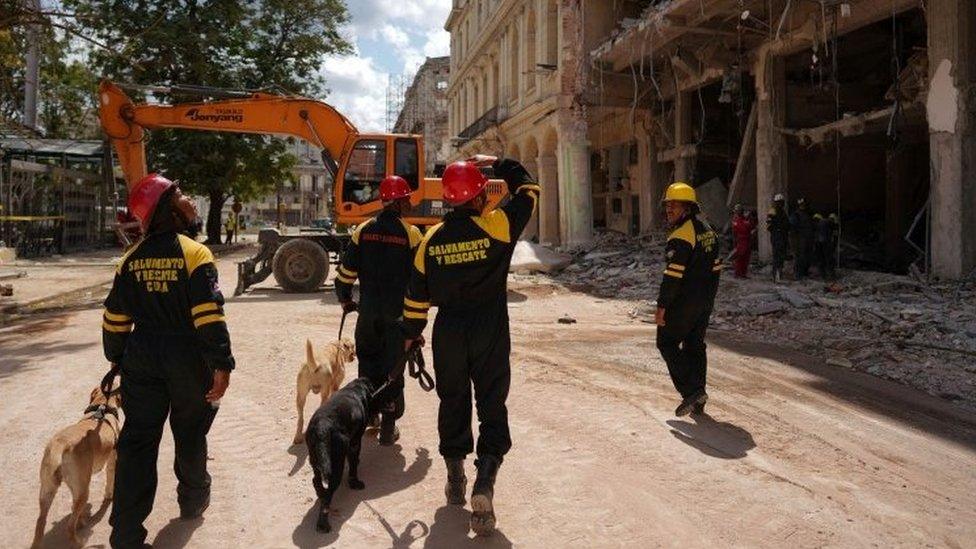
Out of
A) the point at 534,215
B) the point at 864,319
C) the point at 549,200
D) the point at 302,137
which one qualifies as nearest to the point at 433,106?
the point at 534,215

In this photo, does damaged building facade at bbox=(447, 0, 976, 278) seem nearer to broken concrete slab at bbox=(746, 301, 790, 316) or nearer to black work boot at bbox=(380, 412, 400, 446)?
broken concrete slab at bbox=(746, 301, 790, 316)

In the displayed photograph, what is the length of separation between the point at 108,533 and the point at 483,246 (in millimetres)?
2381

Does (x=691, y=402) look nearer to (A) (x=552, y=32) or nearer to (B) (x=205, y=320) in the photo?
(B) (x=205, y=320)

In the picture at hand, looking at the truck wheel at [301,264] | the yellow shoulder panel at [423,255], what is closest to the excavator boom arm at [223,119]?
the truck wheel at [301,264]

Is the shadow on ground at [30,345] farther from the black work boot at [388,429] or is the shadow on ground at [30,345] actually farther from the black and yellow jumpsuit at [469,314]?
the black and yellow jumpsuit at [469,314]

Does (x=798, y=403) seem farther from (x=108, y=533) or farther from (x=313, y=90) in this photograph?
(x=313, y=90)

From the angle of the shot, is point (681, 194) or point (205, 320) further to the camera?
point (681, 194)

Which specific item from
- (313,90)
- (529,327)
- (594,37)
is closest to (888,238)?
(594,37)

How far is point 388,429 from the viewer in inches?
189

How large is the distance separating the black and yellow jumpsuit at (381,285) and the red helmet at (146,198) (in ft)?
5.13

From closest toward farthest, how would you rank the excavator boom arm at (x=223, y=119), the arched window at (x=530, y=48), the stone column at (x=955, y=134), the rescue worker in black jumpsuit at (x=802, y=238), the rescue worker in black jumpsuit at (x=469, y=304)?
the rescue worker in black jumpsuit at (x=469, y=304)
the stone column at (x=955, y=134)
the excavator boom arm at (x=223, y=119)
the rescue worker in black jumpsuit at (x=802, y=238)
the arched window at (x=530, y=48)

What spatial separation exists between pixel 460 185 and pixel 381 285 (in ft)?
4.35

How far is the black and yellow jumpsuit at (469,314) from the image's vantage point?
362 centimetres

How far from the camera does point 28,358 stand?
751 centimetres
